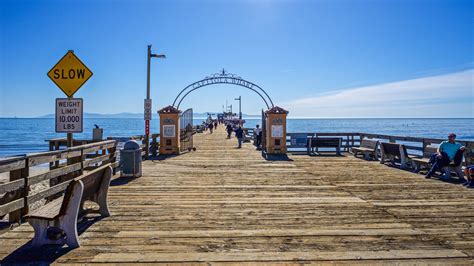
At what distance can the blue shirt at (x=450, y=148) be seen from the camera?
28.7ft

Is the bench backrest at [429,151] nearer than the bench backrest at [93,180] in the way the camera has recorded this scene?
No

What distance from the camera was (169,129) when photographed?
48.7 ft

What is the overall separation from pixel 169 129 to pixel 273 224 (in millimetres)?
10697

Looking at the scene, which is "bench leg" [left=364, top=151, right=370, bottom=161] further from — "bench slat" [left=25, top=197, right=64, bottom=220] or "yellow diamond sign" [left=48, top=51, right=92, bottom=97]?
"bench slat" [left=25, top=197, right=64, bottom=220]

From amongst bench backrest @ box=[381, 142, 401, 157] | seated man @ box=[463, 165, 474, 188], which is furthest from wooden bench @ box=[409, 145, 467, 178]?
seated man @ box=[463, 165, 474, 188]

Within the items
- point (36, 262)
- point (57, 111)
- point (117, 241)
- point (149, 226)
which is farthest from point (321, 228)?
point (57, 111)

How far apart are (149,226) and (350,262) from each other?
2.76m

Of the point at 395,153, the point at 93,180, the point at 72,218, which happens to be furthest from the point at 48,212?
the point at 395,153

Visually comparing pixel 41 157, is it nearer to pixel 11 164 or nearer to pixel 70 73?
pixel 11 164

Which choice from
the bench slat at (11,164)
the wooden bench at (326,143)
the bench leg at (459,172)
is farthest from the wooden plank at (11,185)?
the wooden bench at (326,143)

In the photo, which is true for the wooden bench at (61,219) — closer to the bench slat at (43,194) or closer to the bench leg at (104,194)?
the bench leg at (104,194)

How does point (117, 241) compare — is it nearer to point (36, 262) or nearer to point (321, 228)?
point (36, 262)

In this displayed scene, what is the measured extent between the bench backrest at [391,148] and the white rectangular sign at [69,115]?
9559 mm

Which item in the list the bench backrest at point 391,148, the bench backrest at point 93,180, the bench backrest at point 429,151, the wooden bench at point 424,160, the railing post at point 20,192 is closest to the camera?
the bench backrest at point 93,180
